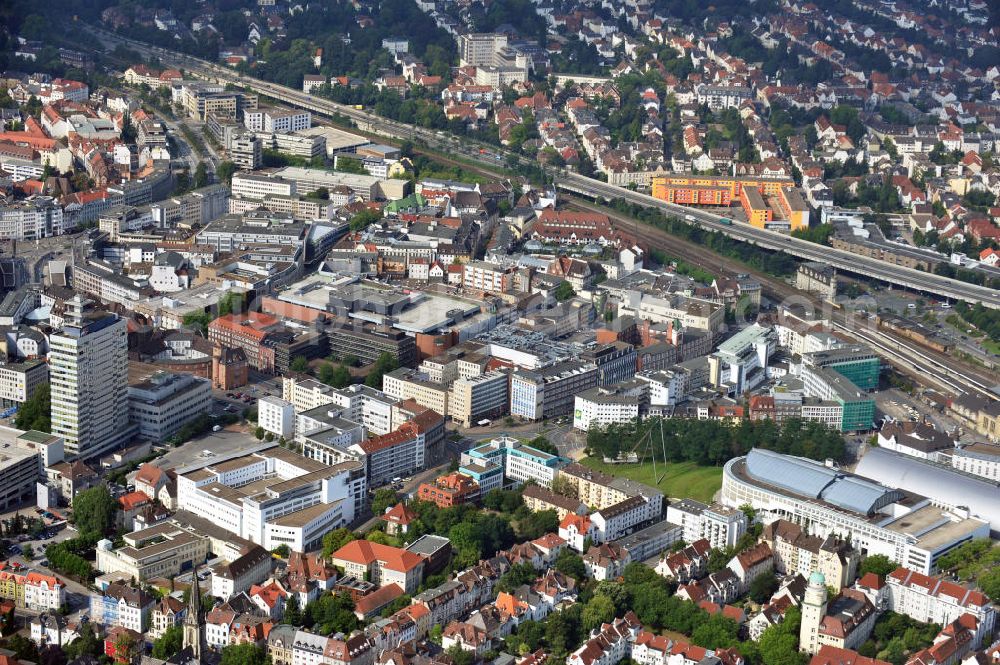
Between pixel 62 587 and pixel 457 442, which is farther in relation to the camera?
pixel 457 442

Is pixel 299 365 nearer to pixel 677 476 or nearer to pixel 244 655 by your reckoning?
pixel 677 476

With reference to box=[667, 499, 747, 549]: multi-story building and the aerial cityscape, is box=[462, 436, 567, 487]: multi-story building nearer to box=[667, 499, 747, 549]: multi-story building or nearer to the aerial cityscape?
the aerial cityscape

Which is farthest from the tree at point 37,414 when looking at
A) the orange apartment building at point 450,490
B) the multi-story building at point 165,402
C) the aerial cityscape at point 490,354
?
the orange apartment building at point 450,490

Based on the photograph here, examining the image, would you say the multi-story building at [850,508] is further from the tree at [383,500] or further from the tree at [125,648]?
the tree at [125,648]

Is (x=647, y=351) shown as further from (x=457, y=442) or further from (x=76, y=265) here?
(x=76, y=265)

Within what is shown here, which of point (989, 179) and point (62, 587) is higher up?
point (989, 179)

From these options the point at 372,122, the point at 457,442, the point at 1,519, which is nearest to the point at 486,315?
the point at 457,442

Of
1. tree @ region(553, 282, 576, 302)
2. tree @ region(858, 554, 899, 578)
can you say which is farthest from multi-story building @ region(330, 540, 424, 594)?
tree @ region(553, 282, 576, 302)

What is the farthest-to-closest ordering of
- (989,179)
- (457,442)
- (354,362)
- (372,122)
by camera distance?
(372,122)
(989,179)
(354,362)
(457,442)
